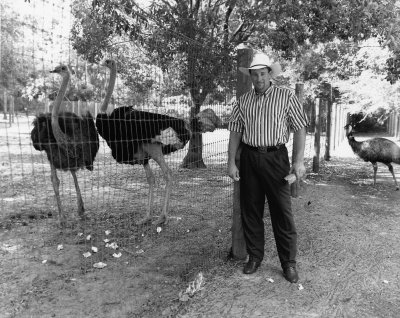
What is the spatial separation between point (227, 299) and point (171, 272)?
65 cm

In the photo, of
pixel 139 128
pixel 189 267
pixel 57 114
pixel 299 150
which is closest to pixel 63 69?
pixel 57 114

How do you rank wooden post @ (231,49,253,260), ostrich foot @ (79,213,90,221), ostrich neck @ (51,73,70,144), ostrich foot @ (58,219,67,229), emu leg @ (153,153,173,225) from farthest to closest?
ostrich foot @ (79,213,90,221), emu leg @ (153,153,173,225), ostrich foot @ (58,219,67,229), ostrich neck @ (51,73,70,144), wooden post @ (231,49,253,260)

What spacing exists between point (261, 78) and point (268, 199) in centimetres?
97

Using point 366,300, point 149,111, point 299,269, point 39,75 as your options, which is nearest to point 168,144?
point 149,111

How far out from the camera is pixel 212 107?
4.67 m

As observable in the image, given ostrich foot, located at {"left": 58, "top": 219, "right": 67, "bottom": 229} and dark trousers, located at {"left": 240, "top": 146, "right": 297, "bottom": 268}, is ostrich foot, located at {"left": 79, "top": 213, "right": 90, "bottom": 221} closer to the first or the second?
ostrich foot, located at {"left": 58, "top": 219, "right": 67, "bottom": 229}

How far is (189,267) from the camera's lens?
12.4ft

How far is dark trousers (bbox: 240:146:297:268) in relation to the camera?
3.35 m

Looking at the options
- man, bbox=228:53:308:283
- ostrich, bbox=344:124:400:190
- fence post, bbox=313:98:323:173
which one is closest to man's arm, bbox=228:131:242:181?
man, bbox=228:53:308:283

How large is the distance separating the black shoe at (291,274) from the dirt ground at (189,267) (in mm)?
51

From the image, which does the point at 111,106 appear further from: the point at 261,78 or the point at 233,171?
the point at 261,78

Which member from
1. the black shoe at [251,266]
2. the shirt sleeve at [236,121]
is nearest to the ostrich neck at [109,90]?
the shirt sleeve at [236,121]

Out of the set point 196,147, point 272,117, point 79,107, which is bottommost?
point 196,147

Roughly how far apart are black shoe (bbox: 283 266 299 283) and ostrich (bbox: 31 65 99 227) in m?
2.29
